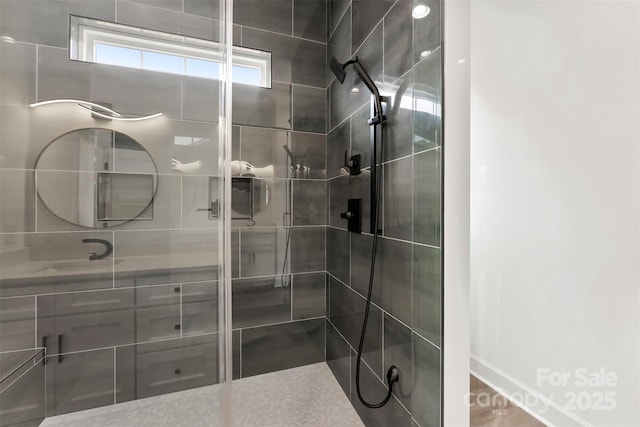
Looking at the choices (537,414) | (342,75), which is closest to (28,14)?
(342,75)

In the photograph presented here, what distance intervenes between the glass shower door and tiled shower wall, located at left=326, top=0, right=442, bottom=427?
676 millimetres

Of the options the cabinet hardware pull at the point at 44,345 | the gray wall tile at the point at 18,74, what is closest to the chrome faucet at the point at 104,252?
the cabinet hardware pull at the point at 44,345

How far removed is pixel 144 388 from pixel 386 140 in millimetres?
1727

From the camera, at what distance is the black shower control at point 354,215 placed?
4.50 ft

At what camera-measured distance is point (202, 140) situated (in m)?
1.42

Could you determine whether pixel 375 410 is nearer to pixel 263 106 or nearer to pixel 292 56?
pixel 263 106

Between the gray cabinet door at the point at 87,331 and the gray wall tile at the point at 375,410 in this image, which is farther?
the gray cabinet door at the point at 87,331

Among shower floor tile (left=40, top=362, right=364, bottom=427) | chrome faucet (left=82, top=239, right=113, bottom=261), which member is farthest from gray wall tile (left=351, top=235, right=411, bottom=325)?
chrome faucet (left=82, top=239, right=113, bottom=261)

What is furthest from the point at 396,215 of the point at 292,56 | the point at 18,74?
the point at 18,74

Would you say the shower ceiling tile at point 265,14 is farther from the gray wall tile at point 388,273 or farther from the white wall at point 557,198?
the gray wall tile at point 388,273

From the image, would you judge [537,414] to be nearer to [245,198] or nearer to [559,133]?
[559,133]

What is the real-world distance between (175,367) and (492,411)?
1480mm

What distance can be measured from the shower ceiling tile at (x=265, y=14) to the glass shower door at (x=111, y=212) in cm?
29

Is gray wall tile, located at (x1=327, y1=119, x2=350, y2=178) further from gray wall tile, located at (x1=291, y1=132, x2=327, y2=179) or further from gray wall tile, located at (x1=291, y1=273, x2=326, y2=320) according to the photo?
gray wall tile, located at (x1=291, y1=273, x2=326, y2=320)
